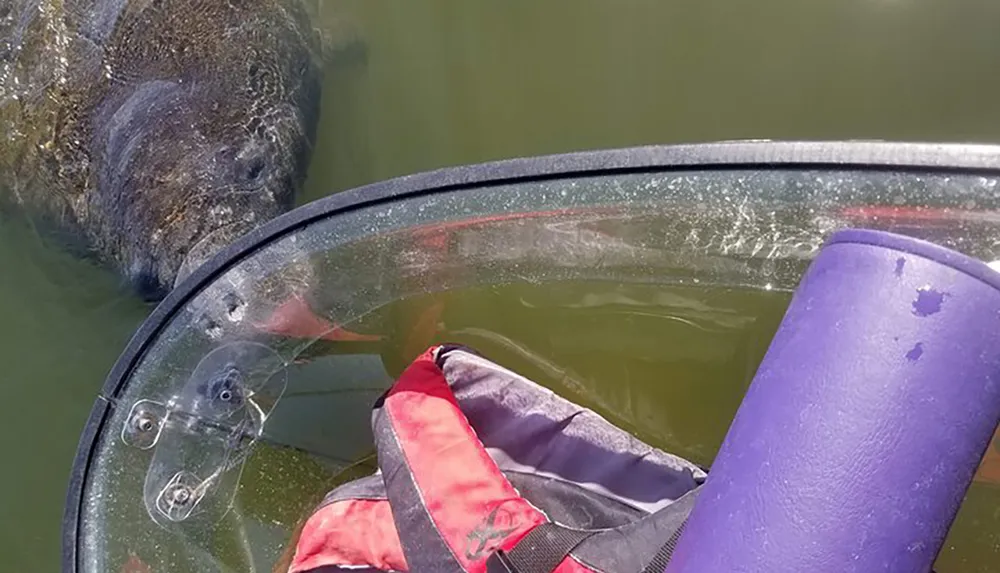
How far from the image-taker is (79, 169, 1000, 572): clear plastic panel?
1928mm

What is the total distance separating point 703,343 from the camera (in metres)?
2.50

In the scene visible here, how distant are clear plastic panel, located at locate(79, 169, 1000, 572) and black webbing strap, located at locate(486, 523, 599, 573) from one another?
643 mm

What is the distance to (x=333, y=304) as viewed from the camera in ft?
7.47

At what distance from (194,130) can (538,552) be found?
7.66ft

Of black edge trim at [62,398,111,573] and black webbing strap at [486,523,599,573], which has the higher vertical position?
black webbing strap at [486,523,599,573]

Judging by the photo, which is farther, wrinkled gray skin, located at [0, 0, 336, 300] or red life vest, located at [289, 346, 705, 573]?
wrinkled gray skin, located at [0, 0, 336, 300]

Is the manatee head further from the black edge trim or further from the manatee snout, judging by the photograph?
the black edge trim

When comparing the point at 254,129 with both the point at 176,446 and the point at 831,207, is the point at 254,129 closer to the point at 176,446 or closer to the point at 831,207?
the point at 176,446

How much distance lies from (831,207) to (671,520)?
28.8 inches

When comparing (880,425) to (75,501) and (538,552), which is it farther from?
(75,501)

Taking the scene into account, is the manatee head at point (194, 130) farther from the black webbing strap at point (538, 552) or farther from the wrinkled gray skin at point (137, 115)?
the black webbing strap at point (538, 552)

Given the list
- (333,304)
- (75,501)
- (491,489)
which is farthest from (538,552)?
(75,501)

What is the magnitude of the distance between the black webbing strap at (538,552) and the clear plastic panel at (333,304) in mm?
643

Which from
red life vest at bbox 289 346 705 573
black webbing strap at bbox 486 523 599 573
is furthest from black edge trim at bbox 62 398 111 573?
black webbing strap at bbox 486 523 599 573
